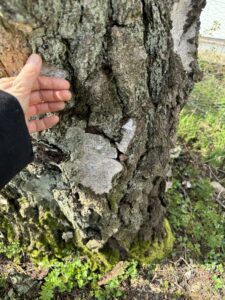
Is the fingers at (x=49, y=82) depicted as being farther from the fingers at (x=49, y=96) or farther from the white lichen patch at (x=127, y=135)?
the white lichen patch at (x=127, y=135)

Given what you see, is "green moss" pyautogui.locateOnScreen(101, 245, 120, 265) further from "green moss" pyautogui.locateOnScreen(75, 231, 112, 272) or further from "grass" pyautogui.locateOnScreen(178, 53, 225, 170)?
"grass" pyautogui.locateOnScreen(178, 53, 225, 170)

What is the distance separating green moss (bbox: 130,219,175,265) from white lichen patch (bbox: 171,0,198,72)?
1.15 metres

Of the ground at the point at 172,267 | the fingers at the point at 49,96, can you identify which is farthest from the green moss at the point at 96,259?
the fingers at the point at 49,96

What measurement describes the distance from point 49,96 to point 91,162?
436mm

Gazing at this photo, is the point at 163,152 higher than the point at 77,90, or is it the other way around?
the point at 77,90

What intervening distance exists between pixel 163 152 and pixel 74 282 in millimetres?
1018

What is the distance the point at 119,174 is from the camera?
1.80 m

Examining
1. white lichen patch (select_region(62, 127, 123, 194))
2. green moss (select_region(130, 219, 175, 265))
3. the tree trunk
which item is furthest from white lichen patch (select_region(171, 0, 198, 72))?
green moss (select_region(130, 219, 175, 265))

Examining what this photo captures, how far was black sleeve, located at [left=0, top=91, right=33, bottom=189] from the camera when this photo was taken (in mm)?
1297

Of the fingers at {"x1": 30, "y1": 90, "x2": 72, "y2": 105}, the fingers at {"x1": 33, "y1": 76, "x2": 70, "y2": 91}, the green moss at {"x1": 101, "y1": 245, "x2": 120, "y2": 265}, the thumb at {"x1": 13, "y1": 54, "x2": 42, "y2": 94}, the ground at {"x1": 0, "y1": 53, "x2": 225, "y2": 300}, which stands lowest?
the ground at {"x1": 0, "y1": 53, "x2": 225, "y2": 300}

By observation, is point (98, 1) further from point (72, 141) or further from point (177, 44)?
point (177, 44)

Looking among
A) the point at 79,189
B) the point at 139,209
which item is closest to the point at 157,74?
the point at 79,189

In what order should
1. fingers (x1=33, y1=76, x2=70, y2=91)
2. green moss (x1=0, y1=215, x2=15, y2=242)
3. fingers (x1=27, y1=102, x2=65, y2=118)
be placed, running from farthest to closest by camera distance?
green moss (x1=0, y1=215, x2=15, y2=242) → fingers (x1=27, y1=102, x2=65, y2=118) → fingers (x1=33, y1=76, x2=70, y2=91)

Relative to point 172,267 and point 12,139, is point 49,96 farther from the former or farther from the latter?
point 172,267
